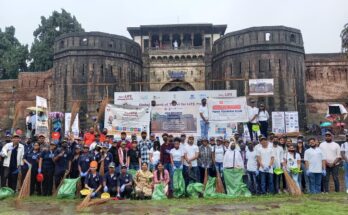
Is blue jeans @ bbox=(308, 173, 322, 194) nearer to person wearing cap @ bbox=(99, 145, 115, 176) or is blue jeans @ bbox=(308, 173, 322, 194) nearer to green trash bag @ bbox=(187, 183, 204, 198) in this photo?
green trash bag @ bbox=(187, 183, 204, 198)

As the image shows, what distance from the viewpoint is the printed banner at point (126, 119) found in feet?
39.6

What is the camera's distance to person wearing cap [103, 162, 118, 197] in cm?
823

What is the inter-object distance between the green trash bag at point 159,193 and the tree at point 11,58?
89.9 feet

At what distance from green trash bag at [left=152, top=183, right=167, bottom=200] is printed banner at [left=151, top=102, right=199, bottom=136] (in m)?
4.12

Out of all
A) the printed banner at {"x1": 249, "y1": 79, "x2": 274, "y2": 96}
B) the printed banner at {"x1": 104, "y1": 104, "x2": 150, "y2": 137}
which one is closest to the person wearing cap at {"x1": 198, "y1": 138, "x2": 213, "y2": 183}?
the printed banner at {"x1": 104, "y1": 104, "x2": 150, "y2": 137}

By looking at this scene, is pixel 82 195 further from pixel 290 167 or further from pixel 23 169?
pixel 290 167

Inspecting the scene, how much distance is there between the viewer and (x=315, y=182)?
28.7 ft

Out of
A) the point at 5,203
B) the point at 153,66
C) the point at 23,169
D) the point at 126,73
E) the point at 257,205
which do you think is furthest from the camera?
the point at 153,66

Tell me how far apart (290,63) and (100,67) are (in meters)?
10.3

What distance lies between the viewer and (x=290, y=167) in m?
8.69

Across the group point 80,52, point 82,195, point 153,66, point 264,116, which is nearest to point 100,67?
point 80,52

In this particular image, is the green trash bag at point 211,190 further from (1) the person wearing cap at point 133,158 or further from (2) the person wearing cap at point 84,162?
(2) the person wearing cap at point 84,162

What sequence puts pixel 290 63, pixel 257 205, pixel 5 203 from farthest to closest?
1. pixel 290 63
2. pixel 5 203
3. pixel 257 205

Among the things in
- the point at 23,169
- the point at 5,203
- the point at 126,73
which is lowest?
the point at 5,203
